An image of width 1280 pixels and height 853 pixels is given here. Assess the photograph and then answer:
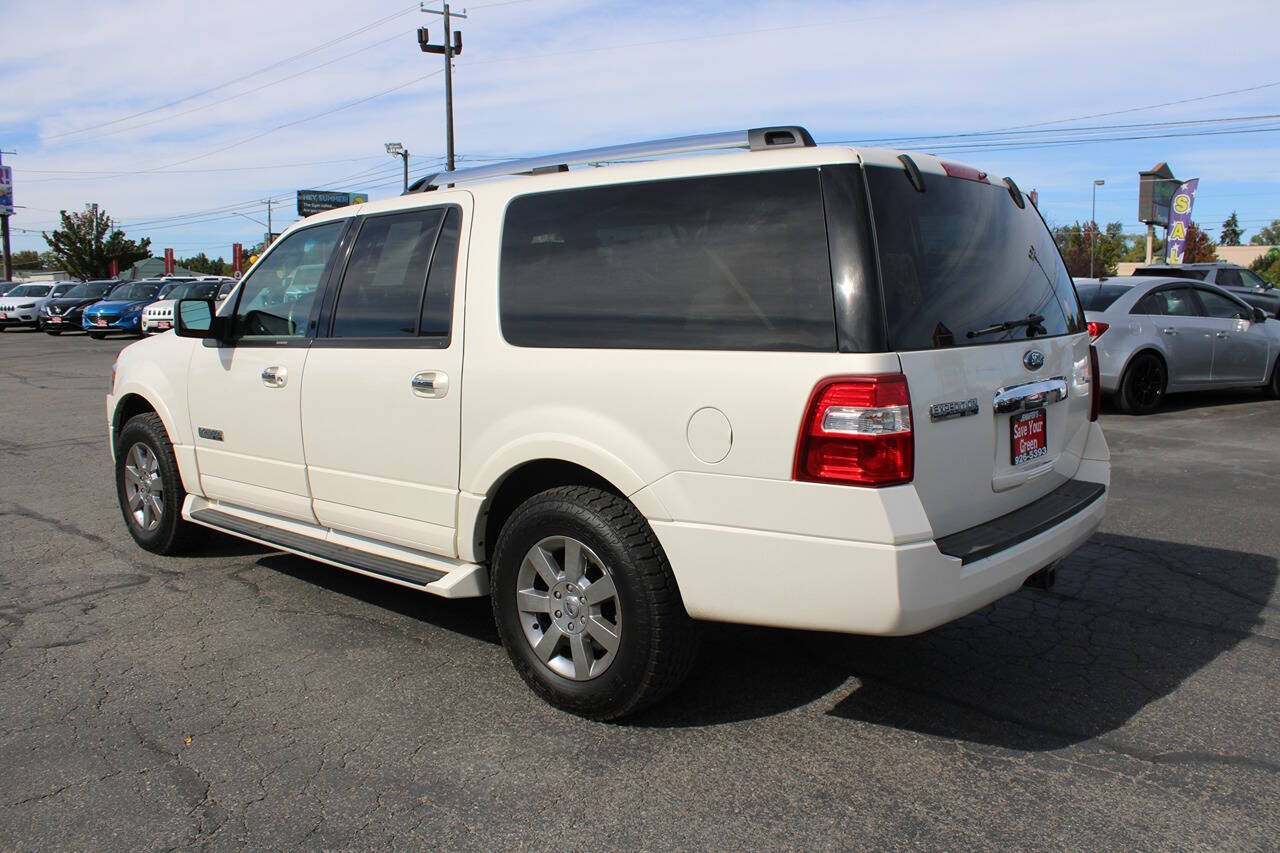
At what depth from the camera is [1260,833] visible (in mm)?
2900

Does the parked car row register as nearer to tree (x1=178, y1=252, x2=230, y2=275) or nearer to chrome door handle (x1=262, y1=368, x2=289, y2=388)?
chrome door handle (x1=262, y1=368, x2=289, y2=388)

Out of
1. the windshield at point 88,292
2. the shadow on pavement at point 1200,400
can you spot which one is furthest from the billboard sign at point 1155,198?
the windshield at point 88,292

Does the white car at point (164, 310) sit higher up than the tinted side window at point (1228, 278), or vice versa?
the tinted side window at point (1228, 278)

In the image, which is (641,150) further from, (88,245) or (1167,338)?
(88,245)

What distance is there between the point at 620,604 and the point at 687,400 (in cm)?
73

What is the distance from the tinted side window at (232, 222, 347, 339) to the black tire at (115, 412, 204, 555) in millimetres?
1020

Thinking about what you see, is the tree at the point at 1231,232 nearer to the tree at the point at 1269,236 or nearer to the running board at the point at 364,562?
the tree at the point at 1269,236

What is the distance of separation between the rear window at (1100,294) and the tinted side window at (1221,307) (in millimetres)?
1052

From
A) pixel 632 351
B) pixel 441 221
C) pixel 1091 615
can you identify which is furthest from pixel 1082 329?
pixel 441 221

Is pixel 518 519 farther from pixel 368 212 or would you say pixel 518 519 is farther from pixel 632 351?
pixel 368 212

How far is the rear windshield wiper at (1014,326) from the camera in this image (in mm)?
3428

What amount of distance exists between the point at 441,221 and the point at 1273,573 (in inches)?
181

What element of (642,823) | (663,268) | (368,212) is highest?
(368,212)

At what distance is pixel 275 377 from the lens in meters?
4.82
